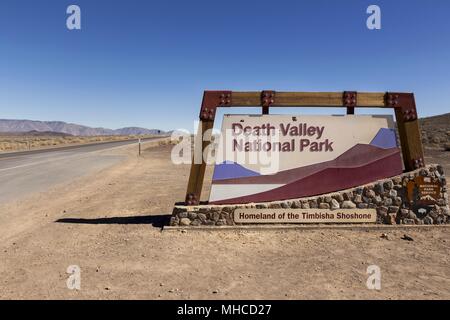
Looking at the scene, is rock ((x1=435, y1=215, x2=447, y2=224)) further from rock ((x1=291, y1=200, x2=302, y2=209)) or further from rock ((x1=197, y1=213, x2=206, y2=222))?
rock ((x1=197, y1=213, x2=206, y2=222))

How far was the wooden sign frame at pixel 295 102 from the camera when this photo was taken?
7.93 meters

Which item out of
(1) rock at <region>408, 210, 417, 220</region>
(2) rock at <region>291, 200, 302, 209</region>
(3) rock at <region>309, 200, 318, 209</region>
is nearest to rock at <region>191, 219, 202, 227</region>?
(2) rock at <region>291, 200, 302, 209</region>

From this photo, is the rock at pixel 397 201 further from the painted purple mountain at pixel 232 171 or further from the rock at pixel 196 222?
the rock at pixel 196 222

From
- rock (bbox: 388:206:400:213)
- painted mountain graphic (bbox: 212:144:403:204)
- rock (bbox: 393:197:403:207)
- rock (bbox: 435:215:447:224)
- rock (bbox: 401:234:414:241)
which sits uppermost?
painted mountain graphic (bbox: 212:144:403:204)

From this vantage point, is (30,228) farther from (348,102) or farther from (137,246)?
(348,102)

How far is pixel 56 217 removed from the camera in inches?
359

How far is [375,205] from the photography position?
312 inches

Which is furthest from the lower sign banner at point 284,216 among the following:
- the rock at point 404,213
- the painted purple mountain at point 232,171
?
the rock at point 404,213

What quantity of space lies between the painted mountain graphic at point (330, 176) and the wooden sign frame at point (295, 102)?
1.99ft

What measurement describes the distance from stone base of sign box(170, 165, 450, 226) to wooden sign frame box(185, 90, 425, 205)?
363mm

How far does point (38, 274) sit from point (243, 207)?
14.3 ft

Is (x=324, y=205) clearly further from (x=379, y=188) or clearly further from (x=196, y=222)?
(x=196, y=222)

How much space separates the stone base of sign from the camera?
788 centimetres
